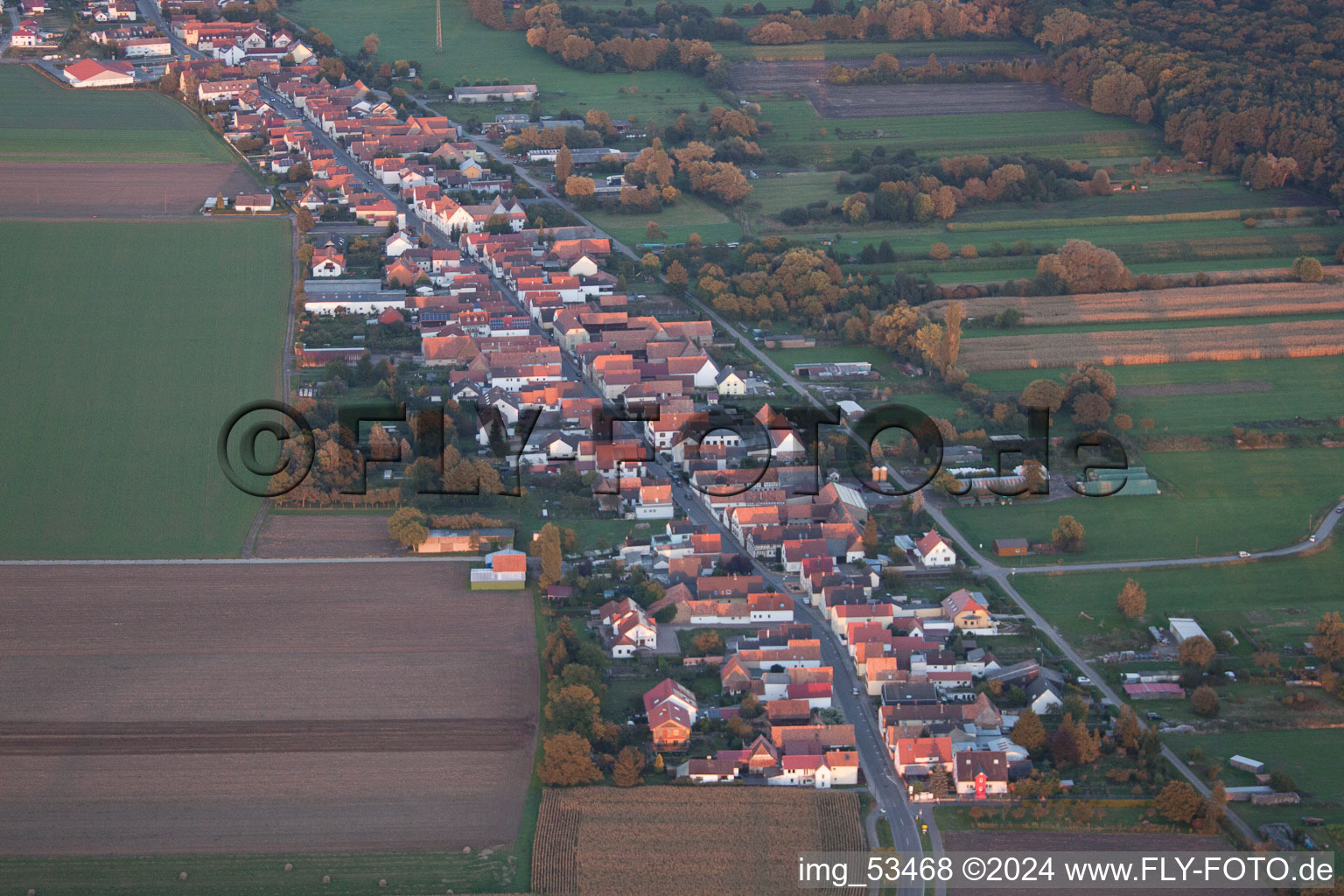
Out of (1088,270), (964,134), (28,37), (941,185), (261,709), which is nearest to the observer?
(261,709)

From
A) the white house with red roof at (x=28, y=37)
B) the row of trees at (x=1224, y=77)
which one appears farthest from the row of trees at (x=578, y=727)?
the white house with red roof at (x=28, y=37)

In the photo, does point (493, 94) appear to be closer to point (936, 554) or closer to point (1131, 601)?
point (936, 554)

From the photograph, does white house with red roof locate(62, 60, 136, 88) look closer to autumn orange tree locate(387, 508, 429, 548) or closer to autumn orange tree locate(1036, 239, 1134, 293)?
autumn orange tree locate(387, 508, 429, 548)

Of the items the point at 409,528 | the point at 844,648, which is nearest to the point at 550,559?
the point at 409,528

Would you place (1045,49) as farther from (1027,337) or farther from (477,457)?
(477,457)

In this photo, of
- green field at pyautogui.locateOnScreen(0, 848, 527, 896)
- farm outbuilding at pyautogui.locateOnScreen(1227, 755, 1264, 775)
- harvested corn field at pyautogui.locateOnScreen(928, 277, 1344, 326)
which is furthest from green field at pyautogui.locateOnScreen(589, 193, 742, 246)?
green field at pyautogui.locateOnScreen(0, 848, 527, 896)

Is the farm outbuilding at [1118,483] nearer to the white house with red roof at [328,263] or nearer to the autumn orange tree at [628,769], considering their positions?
the autumn orange tree at [628,769]
